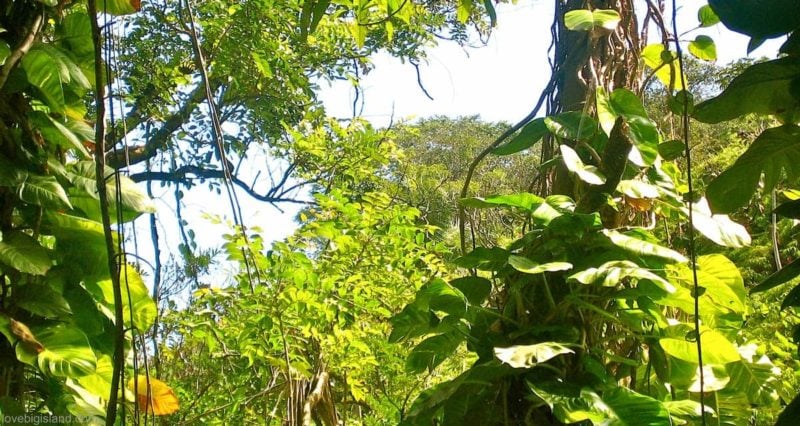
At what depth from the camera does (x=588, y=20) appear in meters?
1.18

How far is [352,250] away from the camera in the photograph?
2264 millimetres

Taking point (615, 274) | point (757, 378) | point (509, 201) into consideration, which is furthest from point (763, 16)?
point (757, 378)

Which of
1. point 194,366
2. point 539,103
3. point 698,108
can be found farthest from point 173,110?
point 698,108

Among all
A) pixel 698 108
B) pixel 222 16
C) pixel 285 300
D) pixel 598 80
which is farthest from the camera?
pixel 222 16

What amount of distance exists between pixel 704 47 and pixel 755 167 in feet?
Answer: 2.13

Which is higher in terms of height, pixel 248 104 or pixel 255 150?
pixel 248 104

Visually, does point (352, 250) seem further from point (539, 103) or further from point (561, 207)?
point (561, 207)

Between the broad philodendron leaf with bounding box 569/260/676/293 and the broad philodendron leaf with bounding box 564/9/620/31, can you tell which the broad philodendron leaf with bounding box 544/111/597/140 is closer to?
the broad philodendron leaf with bounding box 564/9/620/31

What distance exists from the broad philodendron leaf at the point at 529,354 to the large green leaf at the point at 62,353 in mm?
580

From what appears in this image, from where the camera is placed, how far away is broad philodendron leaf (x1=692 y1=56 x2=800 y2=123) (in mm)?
646

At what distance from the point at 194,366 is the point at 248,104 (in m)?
1.83

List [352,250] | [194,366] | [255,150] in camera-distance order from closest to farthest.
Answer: [352,250] < [194,366] < [255,150]

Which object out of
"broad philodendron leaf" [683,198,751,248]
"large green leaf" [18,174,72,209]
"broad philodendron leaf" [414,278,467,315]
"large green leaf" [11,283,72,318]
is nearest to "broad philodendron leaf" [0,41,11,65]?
"large green leaf" [18,174,72,209]

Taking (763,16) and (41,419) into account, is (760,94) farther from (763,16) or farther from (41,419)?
(41,419)
